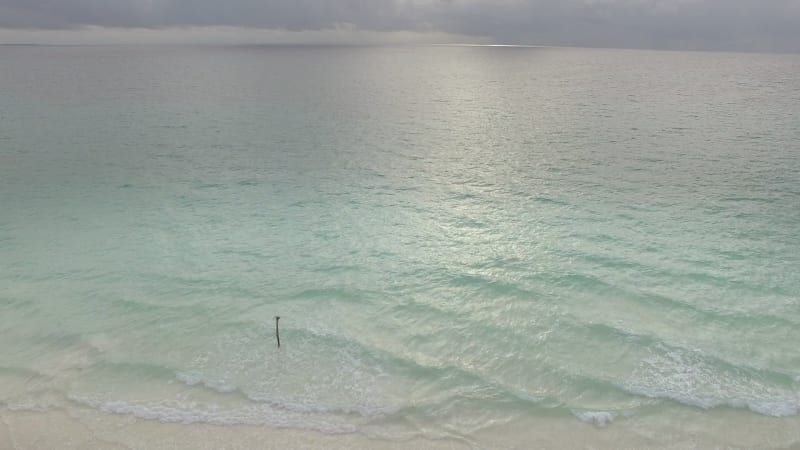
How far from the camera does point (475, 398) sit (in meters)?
11.2

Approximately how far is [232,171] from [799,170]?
38.3 m

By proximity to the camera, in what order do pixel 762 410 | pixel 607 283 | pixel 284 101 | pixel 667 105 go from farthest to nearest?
1. pixel 284 101
2. pixel 667 105
3. pixel 607 283
4. pixel 762 410

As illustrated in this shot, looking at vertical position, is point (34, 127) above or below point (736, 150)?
below

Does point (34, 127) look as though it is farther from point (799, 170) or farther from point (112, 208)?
point (799, 170)

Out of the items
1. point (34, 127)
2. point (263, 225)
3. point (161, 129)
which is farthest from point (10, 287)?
point (34, 127)

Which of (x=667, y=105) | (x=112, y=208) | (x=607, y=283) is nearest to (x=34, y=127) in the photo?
(x=112, y=208)

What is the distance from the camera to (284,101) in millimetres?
79375

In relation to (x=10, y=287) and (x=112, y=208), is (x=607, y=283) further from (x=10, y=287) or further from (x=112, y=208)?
(x=112, y=208)

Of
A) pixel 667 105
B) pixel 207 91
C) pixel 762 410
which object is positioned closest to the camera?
pixel 762 410

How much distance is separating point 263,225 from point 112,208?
29.0ft

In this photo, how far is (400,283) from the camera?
56.2 feet

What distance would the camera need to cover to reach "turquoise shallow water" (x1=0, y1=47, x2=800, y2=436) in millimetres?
11312

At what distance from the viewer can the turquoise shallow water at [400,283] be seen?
37.1 feet

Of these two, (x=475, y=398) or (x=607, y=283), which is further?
(x=607, y=283)
